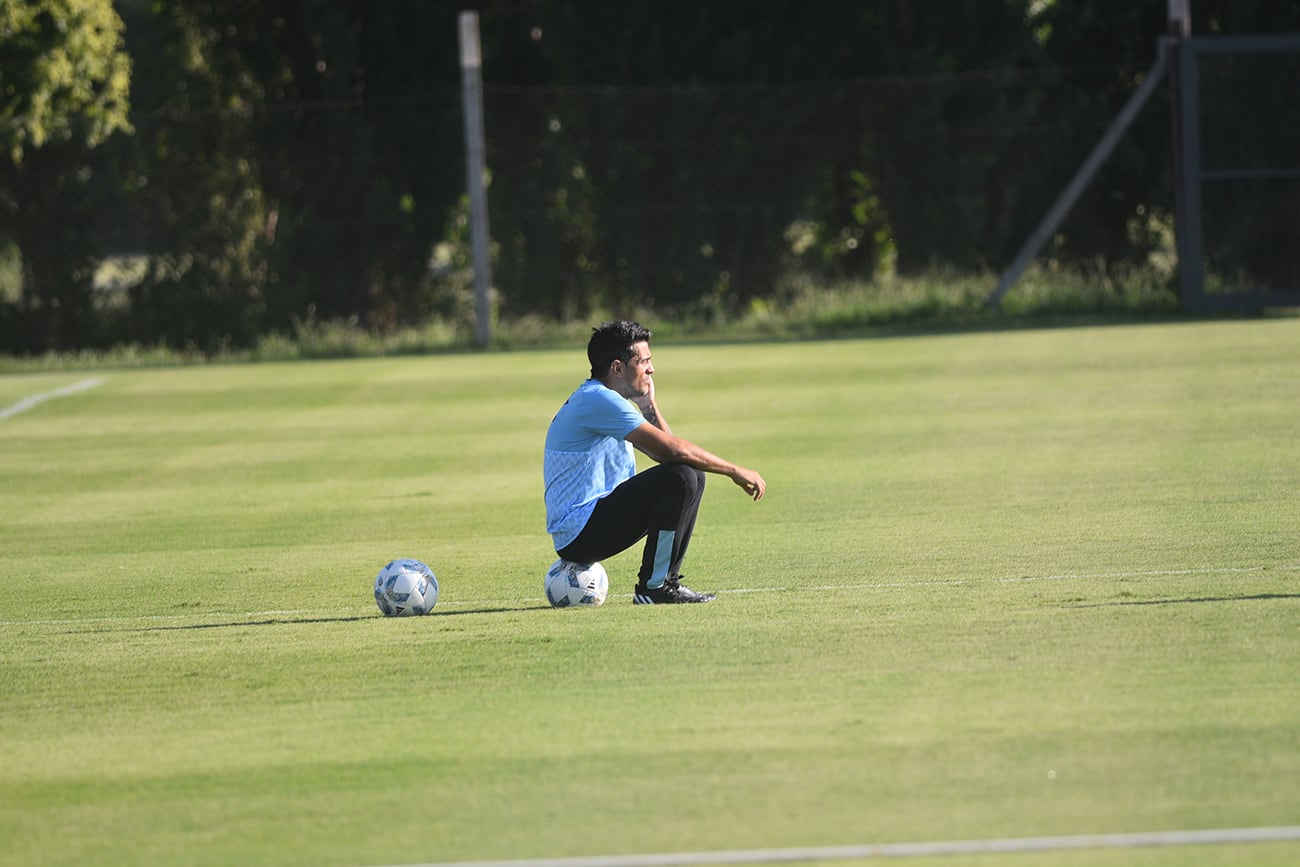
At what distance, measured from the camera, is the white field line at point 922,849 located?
4562mm

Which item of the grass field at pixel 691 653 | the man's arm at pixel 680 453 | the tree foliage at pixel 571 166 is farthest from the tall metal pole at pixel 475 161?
the man's arm at pixel 680 453

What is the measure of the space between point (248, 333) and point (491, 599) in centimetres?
1594

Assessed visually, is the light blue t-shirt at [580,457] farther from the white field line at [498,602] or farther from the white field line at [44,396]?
the white field line at [44,396]

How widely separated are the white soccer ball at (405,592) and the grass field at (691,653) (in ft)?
0.42

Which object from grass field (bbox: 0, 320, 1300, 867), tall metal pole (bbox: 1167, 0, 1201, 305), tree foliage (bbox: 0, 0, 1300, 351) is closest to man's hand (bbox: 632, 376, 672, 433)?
grass field (bbox: 0, 320, 1300, 867)

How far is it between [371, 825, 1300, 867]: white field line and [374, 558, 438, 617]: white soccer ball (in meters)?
3.25

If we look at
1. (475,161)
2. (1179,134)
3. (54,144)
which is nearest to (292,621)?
(475,161)

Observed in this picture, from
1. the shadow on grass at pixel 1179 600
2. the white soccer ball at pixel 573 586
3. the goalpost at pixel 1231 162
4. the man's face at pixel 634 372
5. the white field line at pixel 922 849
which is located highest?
the goalpost at pixel 1231 162

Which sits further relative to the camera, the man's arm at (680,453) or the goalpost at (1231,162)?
the goalpost at (1231,162)

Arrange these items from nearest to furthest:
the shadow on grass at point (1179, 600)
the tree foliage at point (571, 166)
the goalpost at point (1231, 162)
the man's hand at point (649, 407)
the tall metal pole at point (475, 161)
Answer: the shadow on grass at point (1179, 600)
the man's hand at point (649, 407)
the goalpost at point (1231, 162)
the tall metal pole at point (475, 161)
the tree foliage at point (571, 166)

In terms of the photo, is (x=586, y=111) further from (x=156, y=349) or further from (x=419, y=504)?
(x=419, y=504)

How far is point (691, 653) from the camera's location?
681cm

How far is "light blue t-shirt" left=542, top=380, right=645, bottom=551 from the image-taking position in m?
7.92

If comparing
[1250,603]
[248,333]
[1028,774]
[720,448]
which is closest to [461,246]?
[248,333]
